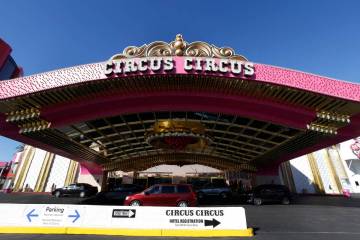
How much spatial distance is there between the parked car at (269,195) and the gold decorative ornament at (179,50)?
1217 centimetres

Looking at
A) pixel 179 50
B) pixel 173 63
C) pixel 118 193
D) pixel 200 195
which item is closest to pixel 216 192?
pixel 200 195

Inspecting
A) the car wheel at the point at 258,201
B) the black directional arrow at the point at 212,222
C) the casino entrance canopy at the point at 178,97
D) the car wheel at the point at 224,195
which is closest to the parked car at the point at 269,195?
the car wheel at the point at 258,201

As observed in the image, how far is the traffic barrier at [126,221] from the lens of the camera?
9359 millimetres

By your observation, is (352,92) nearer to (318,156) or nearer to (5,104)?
(5,104)

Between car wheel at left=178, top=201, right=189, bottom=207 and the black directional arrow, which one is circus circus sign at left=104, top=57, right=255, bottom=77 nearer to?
the black directional arrow

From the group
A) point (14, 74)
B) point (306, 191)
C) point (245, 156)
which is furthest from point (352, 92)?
point (14, 74)

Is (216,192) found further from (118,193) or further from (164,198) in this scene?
(118,193)

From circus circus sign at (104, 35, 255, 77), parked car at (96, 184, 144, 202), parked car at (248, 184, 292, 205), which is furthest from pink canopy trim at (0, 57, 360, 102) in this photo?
parked car at (96, 184, 144, 202)

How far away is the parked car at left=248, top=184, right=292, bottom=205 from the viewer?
20.8 metres

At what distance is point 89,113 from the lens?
16375 millimetres

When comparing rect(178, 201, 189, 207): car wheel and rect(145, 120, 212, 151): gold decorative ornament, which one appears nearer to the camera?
rect(178, 201, 189, 207): car wheel

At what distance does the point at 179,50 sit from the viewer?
14.4 metres

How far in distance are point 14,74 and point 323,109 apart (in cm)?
3726

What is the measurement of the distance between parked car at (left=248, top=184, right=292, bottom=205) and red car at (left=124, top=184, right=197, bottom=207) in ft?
24.8
